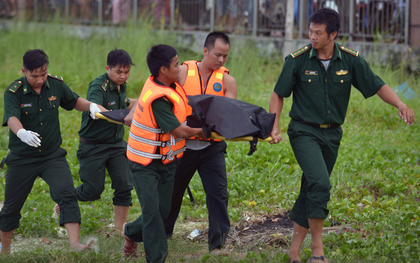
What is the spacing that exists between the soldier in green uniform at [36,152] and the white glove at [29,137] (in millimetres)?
211

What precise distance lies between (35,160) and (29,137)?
1.61 feet

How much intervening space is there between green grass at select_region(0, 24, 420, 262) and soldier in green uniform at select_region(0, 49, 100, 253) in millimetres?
378

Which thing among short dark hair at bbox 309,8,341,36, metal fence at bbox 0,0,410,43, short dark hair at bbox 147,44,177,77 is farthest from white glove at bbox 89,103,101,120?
metal fence at bbox 0,0,410,43

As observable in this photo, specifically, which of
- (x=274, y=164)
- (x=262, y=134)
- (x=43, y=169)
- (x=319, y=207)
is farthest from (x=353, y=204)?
(x=43, y=169)

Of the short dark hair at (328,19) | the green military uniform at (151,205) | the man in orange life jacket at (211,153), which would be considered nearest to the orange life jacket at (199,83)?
the man in orange life jacket at (211,153)

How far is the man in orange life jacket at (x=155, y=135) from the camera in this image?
12.6 feet

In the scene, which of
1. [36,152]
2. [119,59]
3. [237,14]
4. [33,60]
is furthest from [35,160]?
[237,14]

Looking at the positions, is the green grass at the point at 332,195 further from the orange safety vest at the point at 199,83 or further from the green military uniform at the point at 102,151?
the orange safety vest at the point at 199,83

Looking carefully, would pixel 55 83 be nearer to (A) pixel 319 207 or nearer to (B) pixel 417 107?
(A) pixel 319 207

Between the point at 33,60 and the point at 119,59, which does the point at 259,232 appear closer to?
the point at 119,59

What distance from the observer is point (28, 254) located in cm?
436

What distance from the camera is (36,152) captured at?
15.0 feet

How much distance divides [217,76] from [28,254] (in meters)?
2.34

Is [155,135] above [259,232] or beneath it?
above
